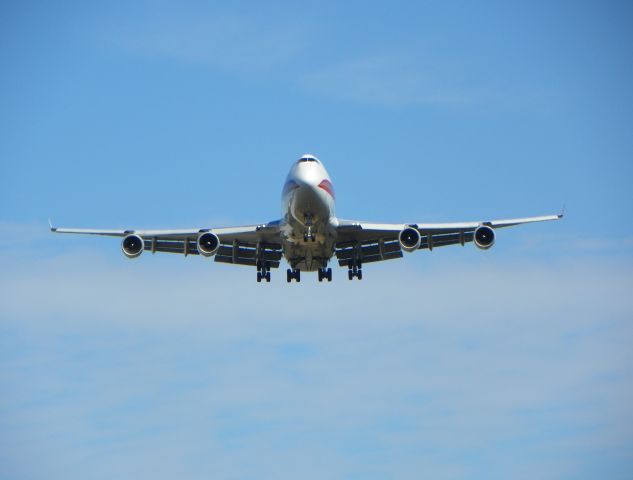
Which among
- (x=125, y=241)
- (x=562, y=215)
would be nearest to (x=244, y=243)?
(x=125, y=241)

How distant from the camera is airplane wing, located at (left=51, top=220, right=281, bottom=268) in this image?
164ft

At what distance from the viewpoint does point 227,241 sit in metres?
52.1

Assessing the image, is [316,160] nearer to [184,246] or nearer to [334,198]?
[334,198]

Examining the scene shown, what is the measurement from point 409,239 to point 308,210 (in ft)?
17.6

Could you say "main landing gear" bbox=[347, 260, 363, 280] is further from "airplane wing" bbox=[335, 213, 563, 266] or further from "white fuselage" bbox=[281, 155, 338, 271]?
"white fuselage" bbox=[281, 155, 338, 271]

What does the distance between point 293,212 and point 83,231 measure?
31.9 feet

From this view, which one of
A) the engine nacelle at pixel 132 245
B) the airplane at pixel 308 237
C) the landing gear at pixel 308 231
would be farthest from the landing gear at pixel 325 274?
the engine nacelle at pixel 132 245

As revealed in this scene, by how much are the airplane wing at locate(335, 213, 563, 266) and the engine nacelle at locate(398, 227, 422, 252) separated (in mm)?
92

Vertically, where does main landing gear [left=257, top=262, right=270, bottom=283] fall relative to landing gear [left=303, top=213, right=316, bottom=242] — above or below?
above

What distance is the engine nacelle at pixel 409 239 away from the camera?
1937 inches

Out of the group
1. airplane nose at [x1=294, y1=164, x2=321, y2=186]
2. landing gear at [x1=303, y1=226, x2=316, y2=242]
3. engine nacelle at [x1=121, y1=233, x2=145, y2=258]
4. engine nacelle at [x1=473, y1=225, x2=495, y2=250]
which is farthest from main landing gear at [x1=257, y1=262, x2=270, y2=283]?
engine nacelle at [x1=473, y1=225, x2=495, y2=250]

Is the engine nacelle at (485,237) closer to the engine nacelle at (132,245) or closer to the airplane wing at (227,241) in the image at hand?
the airplane wing at (227,241)

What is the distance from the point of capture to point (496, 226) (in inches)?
2005

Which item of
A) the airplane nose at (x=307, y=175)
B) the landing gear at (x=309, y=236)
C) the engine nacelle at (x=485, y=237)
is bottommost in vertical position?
the landing gear at (x=309, y=236)
